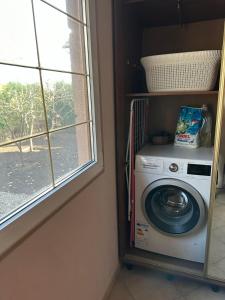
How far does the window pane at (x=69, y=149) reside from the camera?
1050 mm

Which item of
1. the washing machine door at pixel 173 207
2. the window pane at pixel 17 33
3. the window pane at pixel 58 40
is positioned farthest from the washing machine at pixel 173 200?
the window pane at pixel 17 33

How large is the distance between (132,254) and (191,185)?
0.75 m

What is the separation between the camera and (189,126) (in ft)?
5.75

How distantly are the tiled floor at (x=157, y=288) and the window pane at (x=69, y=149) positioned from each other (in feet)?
3.40

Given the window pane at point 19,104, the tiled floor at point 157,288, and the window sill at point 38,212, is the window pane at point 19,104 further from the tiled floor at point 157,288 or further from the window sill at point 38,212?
the tiled floor at point 157,288

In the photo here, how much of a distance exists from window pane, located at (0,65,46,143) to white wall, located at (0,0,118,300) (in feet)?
1.24

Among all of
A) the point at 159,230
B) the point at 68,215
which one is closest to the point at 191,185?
the point at 159,230

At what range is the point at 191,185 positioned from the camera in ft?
5.04

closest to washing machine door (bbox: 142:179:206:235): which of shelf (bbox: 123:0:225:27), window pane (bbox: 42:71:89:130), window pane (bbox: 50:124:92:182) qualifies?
window pane (bbox: 50:124:92:182)

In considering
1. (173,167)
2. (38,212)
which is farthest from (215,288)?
(38,212)

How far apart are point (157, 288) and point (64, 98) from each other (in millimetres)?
1488

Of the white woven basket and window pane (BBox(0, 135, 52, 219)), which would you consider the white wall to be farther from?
the white woven basket

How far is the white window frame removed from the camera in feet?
2.49

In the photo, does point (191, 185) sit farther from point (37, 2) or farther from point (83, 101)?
point (37, 2)
